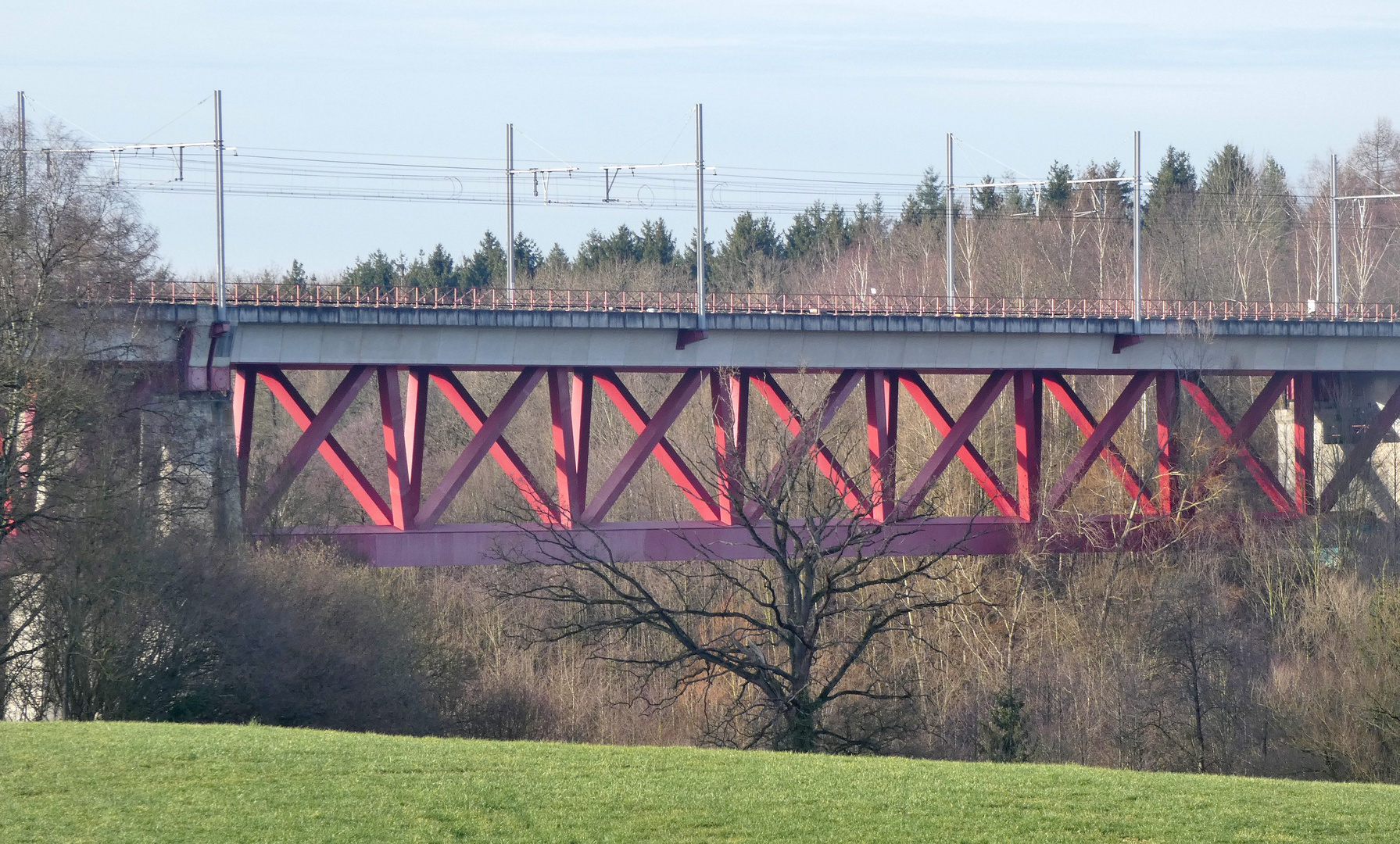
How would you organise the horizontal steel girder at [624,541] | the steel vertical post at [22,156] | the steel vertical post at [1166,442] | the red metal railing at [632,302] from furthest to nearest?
the steel vertical post at [1166,442] → the red metal railing at [632,302] → the horizontal steel girder at [624,541] → the steel vertical post at [22,156]

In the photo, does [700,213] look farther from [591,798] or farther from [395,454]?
[591,798]

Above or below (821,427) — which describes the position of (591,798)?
below

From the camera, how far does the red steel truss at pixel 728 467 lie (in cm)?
3316

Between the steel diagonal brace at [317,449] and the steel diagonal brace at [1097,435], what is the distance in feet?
58.6

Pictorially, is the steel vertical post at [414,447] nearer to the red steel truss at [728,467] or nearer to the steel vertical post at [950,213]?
the red steel truss at [728,467]

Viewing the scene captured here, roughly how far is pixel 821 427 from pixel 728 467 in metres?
5.10

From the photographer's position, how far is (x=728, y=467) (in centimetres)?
3241

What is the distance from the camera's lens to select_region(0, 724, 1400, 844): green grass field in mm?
13336

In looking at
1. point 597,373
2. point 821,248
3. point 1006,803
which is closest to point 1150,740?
point 597,373

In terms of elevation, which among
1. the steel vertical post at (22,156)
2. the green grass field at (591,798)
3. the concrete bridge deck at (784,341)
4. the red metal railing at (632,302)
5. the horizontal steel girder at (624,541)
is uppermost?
the steel vertical post at (22,156)

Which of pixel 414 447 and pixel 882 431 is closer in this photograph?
pixel 414 447

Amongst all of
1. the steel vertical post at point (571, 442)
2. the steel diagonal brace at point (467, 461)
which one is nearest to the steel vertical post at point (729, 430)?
the steel vertical post at point (571, 442)

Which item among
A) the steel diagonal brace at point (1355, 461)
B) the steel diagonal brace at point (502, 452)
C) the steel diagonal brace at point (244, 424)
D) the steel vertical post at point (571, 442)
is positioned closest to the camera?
the steel diagonal brace at point (502, 452)

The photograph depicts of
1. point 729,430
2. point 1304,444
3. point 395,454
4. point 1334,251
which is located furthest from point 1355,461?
point 395,454
